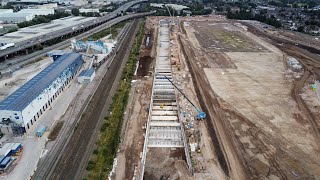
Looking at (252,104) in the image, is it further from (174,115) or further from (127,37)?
(127,37)

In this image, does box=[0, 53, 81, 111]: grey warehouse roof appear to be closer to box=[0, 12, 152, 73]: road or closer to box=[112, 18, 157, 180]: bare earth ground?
box=[112, 18, 157, 180]: bare earth ground

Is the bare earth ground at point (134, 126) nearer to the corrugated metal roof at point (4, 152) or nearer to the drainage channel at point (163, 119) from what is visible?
the drainage channel at point (163, 119)

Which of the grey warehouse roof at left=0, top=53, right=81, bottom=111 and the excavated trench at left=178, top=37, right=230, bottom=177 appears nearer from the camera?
the excavated trench at left=178, top=37, right=230, bottom=177

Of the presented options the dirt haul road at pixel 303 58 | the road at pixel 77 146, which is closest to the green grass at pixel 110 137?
the road at pixel 77 146

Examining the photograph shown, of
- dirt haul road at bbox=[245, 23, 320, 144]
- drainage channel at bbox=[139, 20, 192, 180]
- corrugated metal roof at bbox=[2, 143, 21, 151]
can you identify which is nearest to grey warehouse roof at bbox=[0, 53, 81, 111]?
corrugated metal roof at bbox=[2, 143, 21, 151]

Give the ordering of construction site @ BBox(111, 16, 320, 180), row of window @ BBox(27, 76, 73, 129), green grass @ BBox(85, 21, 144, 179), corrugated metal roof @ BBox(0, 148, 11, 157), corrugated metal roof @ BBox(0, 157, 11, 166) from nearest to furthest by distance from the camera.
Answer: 1. corrugated metal roof @ BBox(0, 157, 11, 166)
2. green grass @ BBox(85, 21, 144, 179)
3. construction site @ BBox(111, 16, 320, 180)
4. corrugated metal roof @ BBox(0, 148, 11, 157)
5. row of window @ BBox(27, 76, 73, 129)

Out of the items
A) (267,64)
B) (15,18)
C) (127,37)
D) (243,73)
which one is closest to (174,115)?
(243,73)
